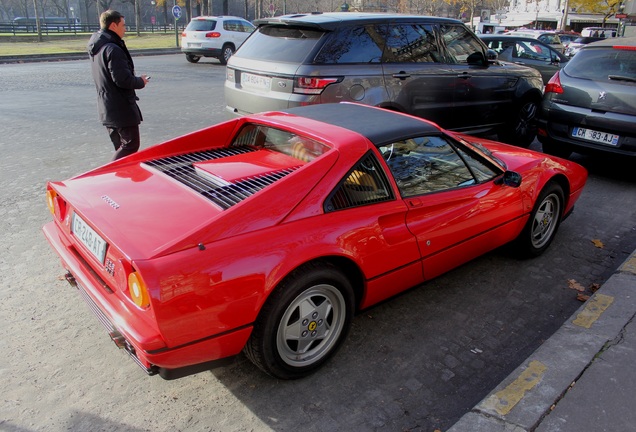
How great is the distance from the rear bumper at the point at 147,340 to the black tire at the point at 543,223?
2757 millimetres

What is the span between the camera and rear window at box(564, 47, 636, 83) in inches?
256

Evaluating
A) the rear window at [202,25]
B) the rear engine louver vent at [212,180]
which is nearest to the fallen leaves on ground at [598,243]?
the rear engine louver vent at [212,180]

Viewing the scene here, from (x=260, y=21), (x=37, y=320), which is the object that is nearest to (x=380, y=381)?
(x=37, y=320)

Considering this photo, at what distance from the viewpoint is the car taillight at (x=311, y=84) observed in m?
5.70

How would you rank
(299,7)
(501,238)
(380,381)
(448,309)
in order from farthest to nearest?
(299,7) → (501,238) → (448,309) → (380,381)

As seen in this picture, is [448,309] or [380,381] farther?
[448,309]

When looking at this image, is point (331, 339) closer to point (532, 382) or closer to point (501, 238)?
point (532, 382)

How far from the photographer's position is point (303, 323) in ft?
9.46

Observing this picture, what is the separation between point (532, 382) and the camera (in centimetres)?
278

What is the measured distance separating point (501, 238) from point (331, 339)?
1.77 m

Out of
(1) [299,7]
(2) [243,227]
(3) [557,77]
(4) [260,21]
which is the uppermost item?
(1) [299,7]

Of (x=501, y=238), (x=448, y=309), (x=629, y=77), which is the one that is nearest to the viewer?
(x=448, y=309)

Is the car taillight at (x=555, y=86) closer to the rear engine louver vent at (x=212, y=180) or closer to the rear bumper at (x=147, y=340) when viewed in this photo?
the rear engine louver vent at (x=212, y=180)

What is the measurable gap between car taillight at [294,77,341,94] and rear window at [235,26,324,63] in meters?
0.26
